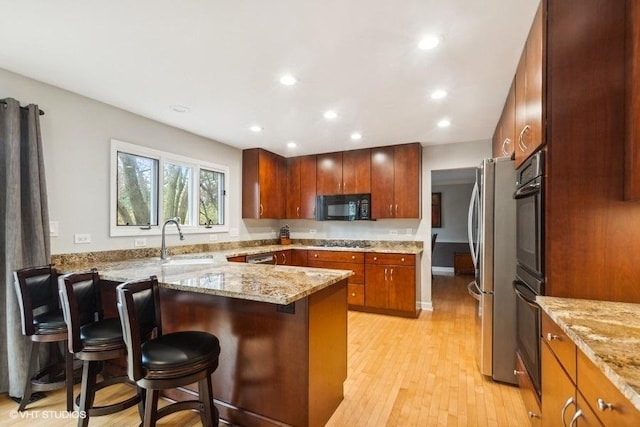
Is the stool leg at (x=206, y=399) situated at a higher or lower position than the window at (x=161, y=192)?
lower

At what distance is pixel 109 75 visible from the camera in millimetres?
2303

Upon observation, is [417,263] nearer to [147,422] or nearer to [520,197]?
[520,197]

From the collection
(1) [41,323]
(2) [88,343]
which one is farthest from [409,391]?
(1) [41,323]

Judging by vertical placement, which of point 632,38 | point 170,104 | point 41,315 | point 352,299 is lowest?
point 352,299

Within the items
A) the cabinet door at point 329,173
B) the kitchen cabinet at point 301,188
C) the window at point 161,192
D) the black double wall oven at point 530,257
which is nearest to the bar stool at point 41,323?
the window at point 161,192

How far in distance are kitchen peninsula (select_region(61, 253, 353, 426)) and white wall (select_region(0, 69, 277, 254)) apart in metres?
0.91

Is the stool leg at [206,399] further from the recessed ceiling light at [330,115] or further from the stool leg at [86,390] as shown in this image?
the recessed ceiling light at [330,115]

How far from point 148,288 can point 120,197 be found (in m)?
1.89

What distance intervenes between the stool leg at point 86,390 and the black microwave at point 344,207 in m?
3.51

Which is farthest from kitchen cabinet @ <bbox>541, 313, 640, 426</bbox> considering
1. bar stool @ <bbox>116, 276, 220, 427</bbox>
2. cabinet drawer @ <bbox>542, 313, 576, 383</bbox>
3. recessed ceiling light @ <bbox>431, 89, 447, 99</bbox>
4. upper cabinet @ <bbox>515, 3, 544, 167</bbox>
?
recessed ceiling light @ <bbox>431, 89, 447, 99</bbox>

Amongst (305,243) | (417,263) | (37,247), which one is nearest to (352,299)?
(417,263)

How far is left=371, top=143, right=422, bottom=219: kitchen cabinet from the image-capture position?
427 cm

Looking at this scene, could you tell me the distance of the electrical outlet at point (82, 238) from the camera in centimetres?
262

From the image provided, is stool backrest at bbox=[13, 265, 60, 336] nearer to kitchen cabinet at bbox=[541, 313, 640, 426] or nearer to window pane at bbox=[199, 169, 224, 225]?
window pane at bbox=[199, 169, 224, 225]
